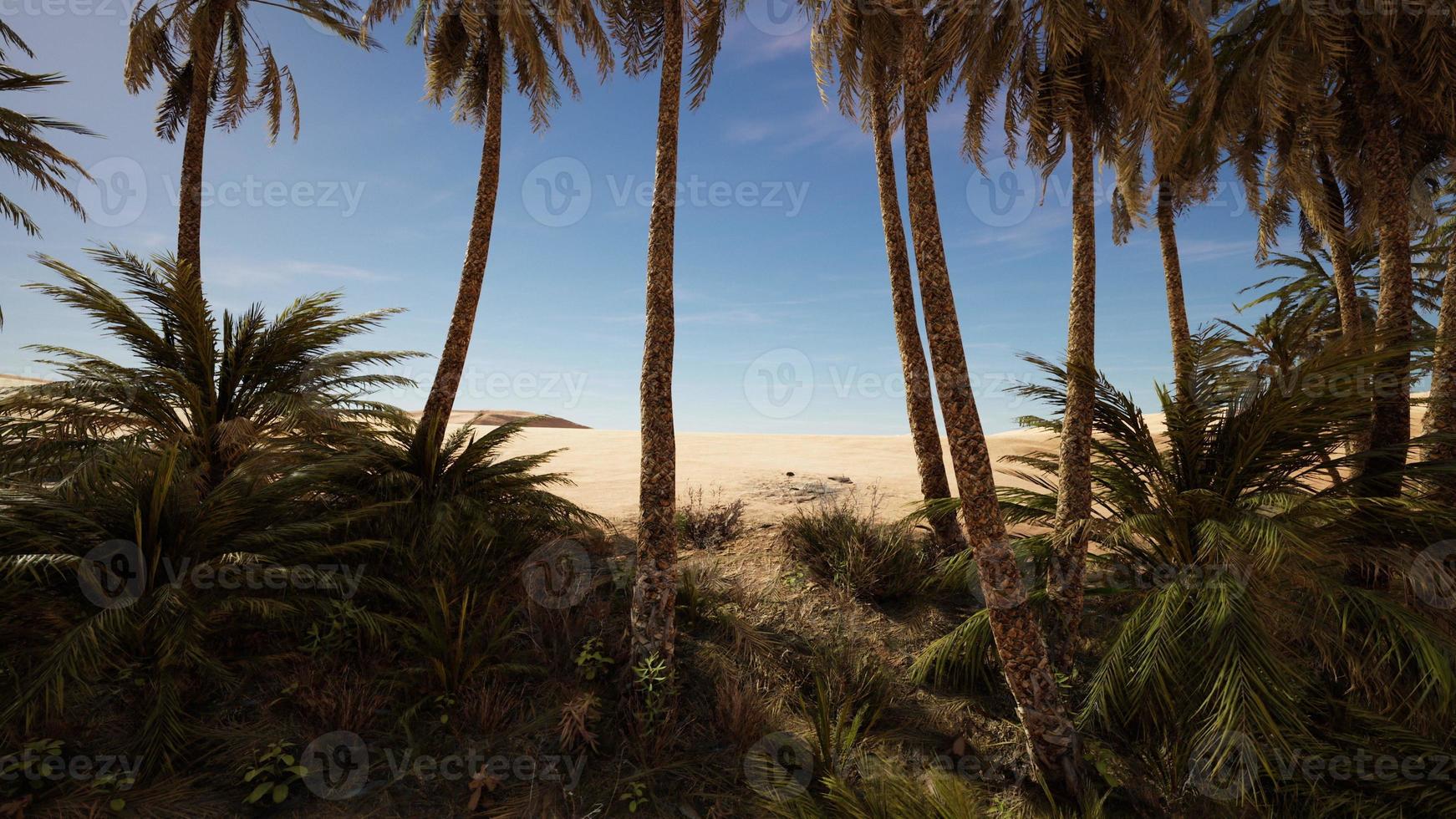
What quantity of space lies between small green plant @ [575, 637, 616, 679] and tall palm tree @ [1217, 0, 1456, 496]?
9555mm

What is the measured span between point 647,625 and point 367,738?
9.59ft

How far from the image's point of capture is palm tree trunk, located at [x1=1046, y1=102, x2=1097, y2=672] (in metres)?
7.09

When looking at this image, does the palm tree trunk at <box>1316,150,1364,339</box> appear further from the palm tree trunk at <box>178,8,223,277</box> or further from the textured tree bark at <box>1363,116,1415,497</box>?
the palm tree trunk at <box>178,8,223,277</box>

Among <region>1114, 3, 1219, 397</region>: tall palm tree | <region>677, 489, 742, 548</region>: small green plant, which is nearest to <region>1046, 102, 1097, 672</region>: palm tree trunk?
<region>1114, 3, 1219, 397</region>: tall palm tree

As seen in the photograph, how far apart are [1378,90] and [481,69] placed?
1532cm

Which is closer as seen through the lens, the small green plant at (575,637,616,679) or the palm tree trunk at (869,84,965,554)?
the small green plant at (575,637,616,679)

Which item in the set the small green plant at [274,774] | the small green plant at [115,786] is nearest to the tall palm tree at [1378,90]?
the small green plant at [274,774]

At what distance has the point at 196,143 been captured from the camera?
11594 mm

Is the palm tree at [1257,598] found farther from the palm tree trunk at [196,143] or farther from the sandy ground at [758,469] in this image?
the palm tree trunk at [196,143]

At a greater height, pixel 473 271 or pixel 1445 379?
pixel 473 271

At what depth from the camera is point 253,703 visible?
6.14 metres
